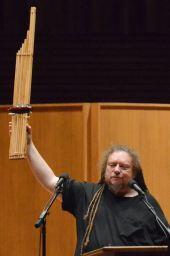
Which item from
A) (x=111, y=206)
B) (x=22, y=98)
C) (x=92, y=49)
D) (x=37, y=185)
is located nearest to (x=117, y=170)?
(x=111, y=206)

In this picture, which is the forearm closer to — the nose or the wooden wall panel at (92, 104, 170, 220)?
the nose

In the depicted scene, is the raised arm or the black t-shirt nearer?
the black t-shirt

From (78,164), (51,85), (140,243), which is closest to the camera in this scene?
(140,243)

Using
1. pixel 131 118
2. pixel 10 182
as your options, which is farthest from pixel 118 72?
pixel 10 182

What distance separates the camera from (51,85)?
7.58 meters

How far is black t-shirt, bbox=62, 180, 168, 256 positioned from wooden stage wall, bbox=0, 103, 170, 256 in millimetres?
1223

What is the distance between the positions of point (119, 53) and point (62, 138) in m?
1.55

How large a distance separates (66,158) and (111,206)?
4.76 feet

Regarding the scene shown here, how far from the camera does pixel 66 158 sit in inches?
253

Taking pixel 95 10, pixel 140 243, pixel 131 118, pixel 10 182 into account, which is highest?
pixel 95 10

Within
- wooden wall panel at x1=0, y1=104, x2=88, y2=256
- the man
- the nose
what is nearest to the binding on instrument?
the man

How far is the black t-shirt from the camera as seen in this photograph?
4.85 metres

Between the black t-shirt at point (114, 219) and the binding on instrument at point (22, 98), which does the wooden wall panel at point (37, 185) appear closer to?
the black t-shirt at point (114, 219)

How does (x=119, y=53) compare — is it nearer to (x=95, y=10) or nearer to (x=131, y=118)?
(x=95, y=10)
